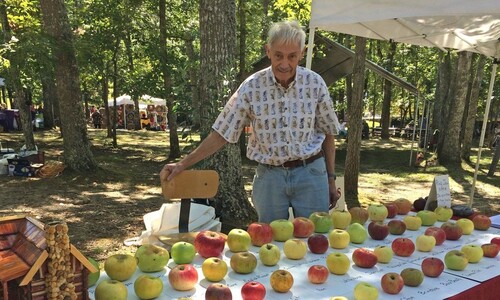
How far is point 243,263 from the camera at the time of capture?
1683 millimetres

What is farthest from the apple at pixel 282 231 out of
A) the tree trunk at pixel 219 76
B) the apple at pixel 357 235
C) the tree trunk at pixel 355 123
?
the tree trunk at pixel 355 123

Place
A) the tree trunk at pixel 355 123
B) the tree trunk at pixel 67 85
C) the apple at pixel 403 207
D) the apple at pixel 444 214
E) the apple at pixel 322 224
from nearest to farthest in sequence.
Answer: the apple at pixel 322 224
the apple at pixel 444 214
the apple at pixel 403 207
the tree trunk at pixel 355 123
the tree trunk at pixel 67 85

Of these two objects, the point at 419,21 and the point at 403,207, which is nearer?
the point at 403,207

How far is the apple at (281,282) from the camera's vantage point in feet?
4.99

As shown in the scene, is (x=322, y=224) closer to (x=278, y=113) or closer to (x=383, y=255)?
(x=383, y=255)

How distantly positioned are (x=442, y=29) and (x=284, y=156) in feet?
9.29

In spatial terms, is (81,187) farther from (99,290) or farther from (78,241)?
(99,290)

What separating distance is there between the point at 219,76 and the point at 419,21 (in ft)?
7.93

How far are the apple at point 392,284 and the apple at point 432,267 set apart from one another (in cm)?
20

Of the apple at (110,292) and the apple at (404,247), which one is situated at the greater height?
the apple at (110,292)

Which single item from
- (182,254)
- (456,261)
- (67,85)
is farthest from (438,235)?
(67,85)

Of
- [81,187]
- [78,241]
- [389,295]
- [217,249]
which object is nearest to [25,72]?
[81,187]

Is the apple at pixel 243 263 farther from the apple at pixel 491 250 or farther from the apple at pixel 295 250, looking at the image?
the apple at pixel 491 250

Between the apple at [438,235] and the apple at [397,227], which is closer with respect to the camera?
the apple at [438,235]
